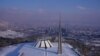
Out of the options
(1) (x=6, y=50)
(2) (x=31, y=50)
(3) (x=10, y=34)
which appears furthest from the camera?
(3) (x=10, y=34)

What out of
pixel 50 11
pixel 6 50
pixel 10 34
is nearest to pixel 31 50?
pixel 6 50

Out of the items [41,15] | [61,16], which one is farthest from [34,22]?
[61,16]

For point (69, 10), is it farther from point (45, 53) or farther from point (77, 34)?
point (45, 53)

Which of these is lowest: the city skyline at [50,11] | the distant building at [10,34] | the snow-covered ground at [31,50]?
the snow-covered ground at [31,50]

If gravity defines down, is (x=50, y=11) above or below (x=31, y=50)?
above

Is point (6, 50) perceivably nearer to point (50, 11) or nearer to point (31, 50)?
point (31, 50)

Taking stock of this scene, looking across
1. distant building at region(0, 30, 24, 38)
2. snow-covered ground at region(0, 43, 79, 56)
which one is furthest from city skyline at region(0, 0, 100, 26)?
snow-covered ground at region(0, 43, 79, 56)

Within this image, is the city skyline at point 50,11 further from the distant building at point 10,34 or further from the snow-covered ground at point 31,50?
the snow-covered ground at point 31,50

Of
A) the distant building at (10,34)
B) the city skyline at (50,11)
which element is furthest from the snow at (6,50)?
the city skyline at (50,11)
